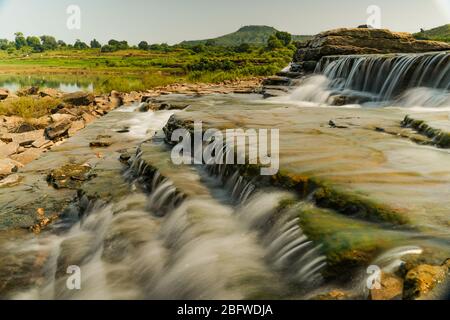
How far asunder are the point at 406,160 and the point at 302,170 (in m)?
1.70

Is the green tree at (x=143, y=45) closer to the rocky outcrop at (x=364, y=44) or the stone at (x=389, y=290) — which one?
the rocky outcrop at (x=364, y=44)

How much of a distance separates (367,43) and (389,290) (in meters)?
22.3

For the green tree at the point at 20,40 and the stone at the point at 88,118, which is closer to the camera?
the stone at the point at 88,118

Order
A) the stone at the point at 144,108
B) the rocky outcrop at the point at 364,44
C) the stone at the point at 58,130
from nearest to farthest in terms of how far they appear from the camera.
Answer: the stone at the point at 58,130 < the stone at the point at 144,108 < the rocky outcrop at the point at 364,44

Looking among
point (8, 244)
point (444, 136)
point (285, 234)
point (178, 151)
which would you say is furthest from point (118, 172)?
point (444, 136)

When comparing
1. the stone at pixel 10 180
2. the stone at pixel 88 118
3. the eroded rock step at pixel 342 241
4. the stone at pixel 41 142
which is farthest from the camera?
the stone at pixel 88 118

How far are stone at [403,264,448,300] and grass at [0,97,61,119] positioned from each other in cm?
1706

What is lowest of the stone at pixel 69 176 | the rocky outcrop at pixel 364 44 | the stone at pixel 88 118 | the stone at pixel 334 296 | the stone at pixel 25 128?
the stone at pixel 69 176

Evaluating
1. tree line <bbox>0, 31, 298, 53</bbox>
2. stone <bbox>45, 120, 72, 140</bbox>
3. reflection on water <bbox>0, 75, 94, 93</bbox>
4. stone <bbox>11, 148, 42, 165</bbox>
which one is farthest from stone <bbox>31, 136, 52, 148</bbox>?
tree line <bbox>0, 31, 298, 53</bbox>

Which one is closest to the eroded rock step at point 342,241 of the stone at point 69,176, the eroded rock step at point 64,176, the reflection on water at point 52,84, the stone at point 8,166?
the eroded rock step at point 64,176

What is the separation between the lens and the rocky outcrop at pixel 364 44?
22.5 m

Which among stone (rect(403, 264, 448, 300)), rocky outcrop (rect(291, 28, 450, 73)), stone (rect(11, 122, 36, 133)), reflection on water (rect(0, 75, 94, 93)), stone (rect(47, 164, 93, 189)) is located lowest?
stone (rect(47, 164, 93, 189))

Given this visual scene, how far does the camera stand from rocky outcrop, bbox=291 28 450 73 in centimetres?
2250

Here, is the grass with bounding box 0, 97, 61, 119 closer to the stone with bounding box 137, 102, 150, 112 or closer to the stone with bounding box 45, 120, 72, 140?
the stone with bounding box 137, 102, 150, 112
